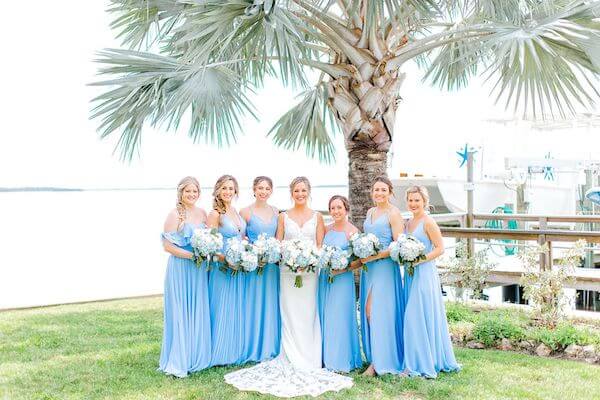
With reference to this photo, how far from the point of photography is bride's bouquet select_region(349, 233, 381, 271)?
4.72 meters

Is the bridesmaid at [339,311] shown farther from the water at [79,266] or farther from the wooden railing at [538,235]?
the wooden railing at [538,235]

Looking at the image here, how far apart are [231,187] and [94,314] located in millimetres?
3925

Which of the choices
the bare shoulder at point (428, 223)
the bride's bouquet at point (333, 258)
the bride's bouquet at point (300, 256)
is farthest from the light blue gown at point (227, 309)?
the bare shoulder at point (428, 223)

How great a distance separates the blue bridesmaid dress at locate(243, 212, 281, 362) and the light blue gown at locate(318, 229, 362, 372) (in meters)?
0.47

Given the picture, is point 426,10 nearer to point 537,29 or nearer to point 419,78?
point 537,29

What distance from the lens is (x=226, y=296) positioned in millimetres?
5133

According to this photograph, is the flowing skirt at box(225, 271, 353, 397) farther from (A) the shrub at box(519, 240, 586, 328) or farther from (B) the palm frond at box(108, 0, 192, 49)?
(B) the palm frond at box(108, 0, 192, 49)

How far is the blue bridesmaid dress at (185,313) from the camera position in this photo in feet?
16.3

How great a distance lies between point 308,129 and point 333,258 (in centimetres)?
422

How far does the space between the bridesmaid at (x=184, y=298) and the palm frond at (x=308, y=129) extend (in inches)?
148

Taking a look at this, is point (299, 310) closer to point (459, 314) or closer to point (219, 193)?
point (219, 193)

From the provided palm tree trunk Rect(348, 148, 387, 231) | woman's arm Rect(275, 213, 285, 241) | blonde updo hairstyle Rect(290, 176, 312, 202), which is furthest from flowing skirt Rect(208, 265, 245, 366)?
palm tree trunk Rect(348, 148, 387, 231)

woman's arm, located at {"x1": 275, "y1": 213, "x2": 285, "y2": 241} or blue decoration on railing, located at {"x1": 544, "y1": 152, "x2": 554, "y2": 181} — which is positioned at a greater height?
blue decoration on railing, located at {"x1": 544, "y1": 152, "x2": 554, "y2": 181}

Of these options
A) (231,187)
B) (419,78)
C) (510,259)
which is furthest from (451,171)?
(231,187)
